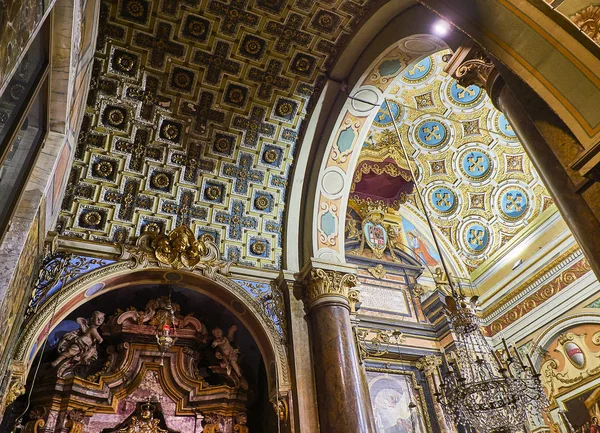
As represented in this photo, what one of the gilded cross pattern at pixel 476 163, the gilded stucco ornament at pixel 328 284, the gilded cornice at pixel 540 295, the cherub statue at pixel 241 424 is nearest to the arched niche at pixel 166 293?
the gilded stucco ornament at pixel 328 284

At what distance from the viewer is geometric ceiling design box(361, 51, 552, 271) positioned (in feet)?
33.7

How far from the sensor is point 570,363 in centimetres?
866

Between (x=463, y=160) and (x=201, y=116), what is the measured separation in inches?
268

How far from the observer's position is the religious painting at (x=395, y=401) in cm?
811

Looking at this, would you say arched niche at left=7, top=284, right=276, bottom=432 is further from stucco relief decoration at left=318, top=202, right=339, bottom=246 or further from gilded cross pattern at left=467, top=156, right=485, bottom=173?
gilded cross pattern at left=467, top=156, right=485, bottom=173

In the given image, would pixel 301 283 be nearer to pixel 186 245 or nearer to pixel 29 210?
pixel 186 245

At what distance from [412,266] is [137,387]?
6405 millimetres

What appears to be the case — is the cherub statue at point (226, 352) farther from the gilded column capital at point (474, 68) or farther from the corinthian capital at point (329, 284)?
the gilded column capital at point (474, 68)

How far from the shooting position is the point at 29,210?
153 inches

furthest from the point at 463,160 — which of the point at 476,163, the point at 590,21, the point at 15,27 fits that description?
the point at 15,27

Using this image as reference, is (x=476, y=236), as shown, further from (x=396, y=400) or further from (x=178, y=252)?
(x=178, y=252)

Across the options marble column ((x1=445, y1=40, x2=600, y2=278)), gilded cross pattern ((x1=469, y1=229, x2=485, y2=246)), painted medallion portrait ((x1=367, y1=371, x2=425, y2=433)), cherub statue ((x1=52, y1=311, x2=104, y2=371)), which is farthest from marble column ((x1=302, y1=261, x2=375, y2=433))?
gilded cross pattern ((x1=469, y1=229, x2=485, y2=246))

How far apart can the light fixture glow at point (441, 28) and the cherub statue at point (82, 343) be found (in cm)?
563

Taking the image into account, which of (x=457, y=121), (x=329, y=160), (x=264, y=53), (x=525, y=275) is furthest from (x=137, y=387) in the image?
(x=457, y=121)
